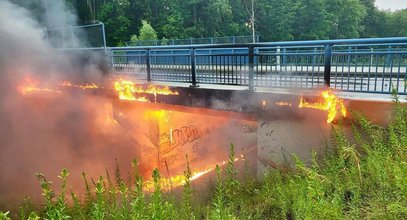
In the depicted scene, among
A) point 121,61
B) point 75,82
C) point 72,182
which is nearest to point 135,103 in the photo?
point 121,61

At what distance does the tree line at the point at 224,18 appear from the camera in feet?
103

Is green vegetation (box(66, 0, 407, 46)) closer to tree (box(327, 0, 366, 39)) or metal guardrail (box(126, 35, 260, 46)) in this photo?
tree (box(327, 0, 366, 39))

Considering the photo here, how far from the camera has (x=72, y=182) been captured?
10758mm

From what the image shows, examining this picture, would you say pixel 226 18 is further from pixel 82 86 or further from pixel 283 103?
pixel 283 103

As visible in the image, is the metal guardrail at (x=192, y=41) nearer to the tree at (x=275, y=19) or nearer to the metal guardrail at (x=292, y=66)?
the tree at (x=275, y=19)

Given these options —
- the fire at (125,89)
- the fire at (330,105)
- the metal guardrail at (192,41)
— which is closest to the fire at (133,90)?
the fire at (125,89)

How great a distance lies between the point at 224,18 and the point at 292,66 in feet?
103

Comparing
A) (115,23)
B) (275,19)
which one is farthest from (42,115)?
(275,19)

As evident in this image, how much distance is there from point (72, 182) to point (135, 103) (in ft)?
12.6

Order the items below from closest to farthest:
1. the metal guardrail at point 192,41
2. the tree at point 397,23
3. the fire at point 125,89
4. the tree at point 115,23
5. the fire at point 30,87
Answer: the fire at point 125,89 < the fire at point 30,87 < the metal guardrail at point 192,41 < the tree at point 115,23 < the tree at point 397,23

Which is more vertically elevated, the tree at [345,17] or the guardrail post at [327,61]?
the tree at [345,17]

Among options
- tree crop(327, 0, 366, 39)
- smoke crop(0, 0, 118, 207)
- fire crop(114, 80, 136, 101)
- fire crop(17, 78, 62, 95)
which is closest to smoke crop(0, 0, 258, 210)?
smoke crop(0, 0, 118, 207)

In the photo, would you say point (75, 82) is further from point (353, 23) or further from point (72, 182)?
point (353, 23)

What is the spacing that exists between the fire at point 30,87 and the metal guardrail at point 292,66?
4.93m
